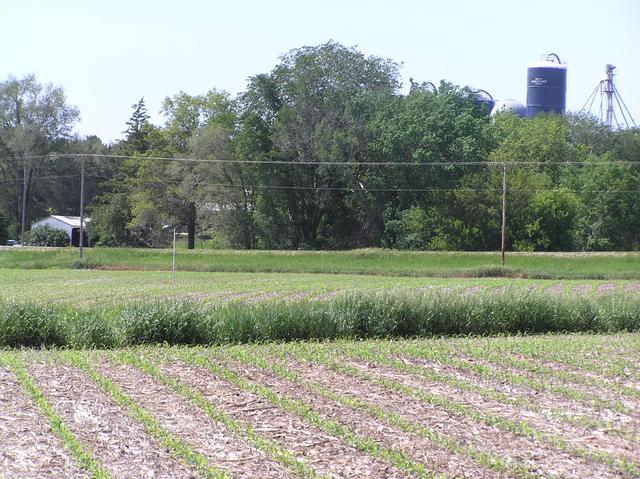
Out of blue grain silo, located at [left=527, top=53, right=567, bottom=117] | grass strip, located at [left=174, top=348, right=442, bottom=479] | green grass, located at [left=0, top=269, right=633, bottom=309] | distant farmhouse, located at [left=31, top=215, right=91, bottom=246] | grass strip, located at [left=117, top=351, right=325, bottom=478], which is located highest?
blue grain silo, located at [left=527, top=53, right=567, bottom=117]

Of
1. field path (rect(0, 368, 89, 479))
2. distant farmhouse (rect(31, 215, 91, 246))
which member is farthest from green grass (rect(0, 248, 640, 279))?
field path (rect(0, 368, 89, 479))

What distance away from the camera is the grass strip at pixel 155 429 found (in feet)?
26.4

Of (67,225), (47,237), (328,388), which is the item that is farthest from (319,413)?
(67,225)

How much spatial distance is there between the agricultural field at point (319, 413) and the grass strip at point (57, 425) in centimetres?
2

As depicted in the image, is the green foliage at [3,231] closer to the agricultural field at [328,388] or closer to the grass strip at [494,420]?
the agricultural field at [328,388]

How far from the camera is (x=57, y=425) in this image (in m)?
9.49

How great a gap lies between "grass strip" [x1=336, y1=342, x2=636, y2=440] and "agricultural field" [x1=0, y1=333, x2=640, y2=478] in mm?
33

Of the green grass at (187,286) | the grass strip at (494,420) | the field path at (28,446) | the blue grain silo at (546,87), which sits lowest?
the green grass at (187,286)

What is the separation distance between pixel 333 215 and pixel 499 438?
202ft

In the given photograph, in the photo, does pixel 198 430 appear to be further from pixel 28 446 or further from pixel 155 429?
pixel 28 446

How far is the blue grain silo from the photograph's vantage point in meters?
97.2

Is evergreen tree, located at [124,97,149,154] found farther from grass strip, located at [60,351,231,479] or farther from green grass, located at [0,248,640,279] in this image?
grass strip, located at [60,351,231,479]

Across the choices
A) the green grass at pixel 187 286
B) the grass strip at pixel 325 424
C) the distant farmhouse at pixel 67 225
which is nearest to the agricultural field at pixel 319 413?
the grass strip at pixel 325 424

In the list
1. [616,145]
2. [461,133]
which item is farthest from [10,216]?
[616,145]
